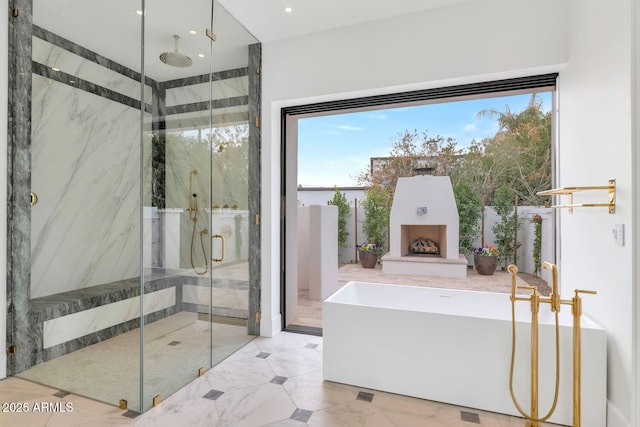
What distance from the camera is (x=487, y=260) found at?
20.4ft

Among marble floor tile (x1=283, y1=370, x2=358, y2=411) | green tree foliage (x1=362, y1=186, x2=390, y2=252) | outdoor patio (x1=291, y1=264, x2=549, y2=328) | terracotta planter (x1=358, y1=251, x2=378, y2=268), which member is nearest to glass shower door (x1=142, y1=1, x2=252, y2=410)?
marble floor tile (x1=283, y1=370, x2=358, y2=411)

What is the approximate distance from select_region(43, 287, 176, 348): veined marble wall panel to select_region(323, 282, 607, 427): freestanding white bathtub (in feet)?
3.70

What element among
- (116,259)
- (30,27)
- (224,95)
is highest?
(30,27)

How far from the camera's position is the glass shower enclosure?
213 cm

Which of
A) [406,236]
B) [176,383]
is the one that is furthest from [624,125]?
[406,236]

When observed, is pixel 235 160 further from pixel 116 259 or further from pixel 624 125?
pixel 624 125

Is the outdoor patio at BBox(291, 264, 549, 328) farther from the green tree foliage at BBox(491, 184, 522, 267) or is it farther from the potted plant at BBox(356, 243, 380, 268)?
the green tree foliage at BBox(491, 184, 522, 267)

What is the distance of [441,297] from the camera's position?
2.75m

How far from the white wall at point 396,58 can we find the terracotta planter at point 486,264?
4.47 metres

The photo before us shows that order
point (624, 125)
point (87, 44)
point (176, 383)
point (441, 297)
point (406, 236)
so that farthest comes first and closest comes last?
point (406, 236), point (441, 297), point (87, 44), point (176, 383), point (624, 125)

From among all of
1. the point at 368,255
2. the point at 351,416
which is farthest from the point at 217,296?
the point at 368,255

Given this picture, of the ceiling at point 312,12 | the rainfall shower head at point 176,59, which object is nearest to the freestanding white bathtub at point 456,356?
the rainfall shower head at point 176,59

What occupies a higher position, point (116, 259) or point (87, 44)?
point (87, 44)

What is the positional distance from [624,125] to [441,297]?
168 centimetres
